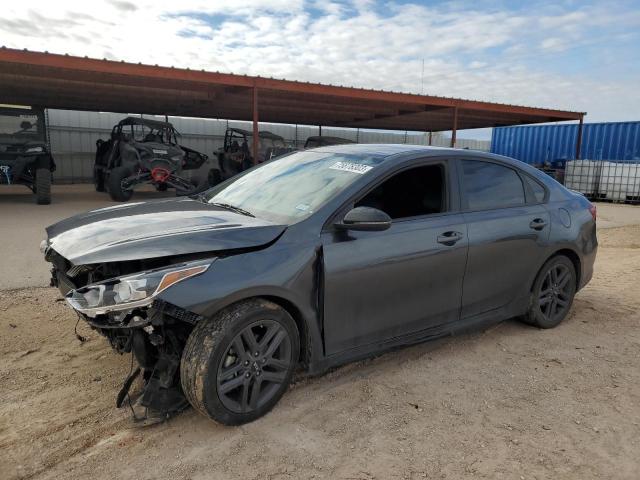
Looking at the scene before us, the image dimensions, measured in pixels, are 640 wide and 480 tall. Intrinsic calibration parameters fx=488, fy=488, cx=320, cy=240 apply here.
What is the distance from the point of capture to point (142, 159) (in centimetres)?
1279

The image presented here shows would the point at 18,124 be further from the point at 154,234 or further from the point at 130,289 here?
the point at 130,289

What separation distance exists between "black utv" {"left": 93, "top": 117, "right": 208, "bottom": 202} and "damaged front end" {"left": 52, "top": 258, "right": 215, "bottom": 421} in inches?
368

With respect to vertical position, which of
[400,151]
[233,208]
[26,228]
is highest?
[400,151]

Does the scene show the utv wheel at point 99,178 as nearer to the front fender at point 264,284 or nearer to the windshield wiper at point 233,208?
the windshield wiper at point 233,208

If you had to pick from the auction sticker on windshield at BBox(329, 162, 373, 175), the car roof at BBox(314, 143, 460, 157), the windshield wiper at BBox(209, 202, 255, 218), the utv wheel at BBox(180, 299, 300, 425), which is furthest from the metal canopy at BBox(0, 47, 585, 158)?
the utv wheel at BBox(180, 299, 300, 425)

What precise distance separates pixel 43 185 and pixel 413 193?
11.7 meters

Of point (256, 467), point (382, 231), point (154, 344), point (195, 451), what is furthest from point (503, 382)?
point (154, 344)

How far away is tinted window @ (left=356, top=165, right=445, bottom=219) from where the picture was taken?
3.39 m

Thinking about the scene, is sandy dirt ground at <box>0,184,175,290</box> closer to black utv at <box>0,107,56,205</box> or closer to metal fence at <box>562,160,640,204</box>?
black utv at <box>0,107,56,205</box>

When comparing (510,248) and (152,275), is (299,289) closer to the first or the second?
(152,275)

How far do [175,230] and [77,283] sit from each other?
686mm

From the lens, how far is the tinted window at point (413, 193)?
3393 millimetres

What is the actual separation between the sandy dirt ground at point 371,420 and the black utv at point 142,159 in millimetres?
8929

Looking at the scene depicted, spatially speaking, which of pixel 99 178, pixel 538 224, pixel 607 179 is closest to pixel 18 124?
pixel 99 178
